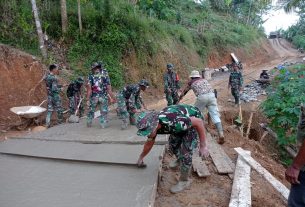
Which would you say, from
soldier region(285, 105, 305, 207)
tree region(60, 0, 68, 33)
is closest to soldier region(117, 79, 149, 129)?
soldier region(285, 105, 305, 207)

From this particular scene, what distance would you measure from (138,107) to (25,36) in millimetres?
6597

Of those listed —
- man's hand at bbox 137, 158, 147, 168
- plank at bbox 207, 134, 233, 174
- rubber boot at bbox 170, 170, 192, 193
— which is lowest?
plank at bbox 207, 134, 233, 174

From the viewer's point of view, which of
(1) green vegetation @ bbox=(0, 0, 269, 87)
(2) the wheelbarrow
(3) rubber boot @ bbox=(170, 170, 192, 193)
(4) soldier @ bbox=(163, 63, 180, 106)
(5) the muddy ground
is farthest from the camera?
(1) green vegetation @ bbox=(0, 0, 269, 87)

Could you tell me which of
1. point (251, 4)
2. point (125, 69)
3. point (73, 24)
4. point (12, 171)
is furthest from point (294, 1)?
point (251, 4)

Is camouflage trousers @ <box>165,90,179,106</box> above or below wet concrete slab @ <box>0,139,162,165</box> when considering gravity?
above

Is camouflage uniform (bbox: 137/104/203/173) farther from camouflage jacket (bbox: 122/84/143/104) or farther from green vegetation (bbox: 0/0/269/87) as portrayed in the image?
green vegetation (bbox: 0/0/269/87)

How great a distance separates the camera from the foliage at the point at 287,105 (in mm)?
8266

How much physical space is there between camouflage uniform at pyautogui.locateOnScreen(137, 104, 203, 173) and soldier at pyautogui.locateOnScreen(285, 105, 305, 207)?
57.0 inches

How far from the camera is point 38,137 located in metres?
7.23

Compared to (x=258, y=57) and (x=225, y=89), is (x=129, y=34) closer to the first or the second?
(x=225, y=89)

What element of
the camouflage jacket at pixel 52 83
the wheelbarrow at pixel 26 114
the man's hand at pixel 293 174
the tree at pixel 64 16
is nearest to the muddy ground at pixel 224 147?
the wheelbarrow at pixel 26 114

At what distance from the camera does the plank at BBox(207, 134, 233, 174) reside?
209 inches

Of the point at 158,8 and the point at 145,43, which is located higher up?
the point at 158,8

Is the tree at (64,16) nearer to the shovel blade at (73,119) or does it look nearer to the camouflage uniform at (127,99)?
the shovel blade at (73,119)
